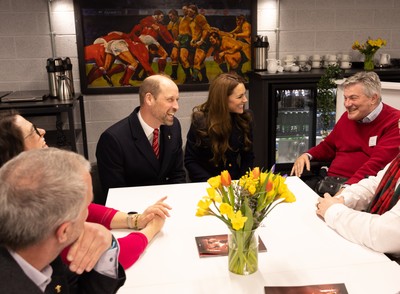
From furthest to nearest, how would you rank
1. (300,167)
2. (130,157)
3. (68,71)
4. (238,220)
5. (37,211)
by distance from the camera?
(68,71) → (300,167) → (130,157) → (238,220) → (37,211)

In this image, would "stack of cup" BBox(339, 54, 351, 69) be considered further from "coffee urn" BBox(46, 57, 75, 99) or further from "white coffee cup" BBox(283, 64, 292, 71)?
"coffee urn" BBox(46, 57, 75, 99)

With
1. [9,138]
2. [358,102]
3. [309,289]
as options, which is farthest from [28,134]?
[358,102]

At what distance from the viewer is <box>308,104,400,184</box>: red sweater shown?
267 centimetres

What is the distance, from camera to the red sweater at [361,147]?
2.67 m

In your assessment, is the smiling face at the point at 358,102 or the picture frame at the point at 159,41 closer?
the smiling face at the point at 358,102

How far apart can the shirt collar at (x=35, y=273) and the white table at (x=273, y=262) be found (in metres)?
0.36

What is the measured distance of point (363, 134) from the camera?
2.88 metres

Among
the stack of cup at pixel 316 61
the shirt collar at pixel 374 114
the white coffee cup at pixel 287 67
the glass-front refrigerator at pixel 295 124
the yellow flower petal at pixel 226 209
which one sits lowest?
the glass-front refrigerator at pixel 295 124

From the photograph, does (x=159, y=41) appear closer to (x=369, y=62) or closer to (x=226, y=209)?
(x=369, y=62)

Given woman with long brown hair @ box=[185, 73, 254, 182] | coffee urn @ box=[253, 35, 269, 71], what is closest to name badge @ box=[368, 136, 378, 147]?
woman with long brown hair @ box=[185, 73, 254, 182]

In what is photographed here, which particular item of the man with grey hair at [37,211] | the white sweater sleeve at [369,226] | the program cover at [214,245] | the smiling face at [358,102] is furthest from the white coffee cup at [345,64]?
the man with grey hair at [37,211]

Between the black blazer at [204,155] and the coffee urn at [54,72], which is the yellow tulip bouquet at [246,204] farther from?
the coffee urn at [54,72]

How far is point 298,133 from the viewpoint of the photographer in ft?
15.0

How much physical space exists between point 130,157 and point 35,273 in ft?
5.22
